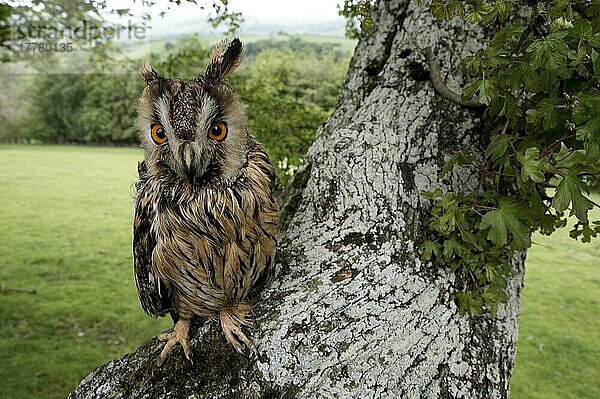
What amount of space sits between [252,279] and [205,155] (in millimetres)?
512

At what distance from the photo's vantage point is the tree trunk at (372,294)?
1.81m

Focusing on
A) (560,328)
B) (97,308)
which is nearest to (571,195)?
(560,328)

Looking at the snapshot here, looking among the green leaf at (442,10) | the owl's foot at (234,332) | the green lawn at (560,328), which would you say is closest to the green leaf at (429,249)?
the owl's foot at (234,332)

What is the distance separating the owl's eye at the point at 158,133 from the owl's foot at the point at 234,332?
25.7 inches

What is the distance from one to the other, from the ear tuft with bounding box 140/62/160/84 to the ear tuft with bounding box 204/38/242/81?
0.17 meters

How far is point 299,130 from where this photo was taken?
4449mm

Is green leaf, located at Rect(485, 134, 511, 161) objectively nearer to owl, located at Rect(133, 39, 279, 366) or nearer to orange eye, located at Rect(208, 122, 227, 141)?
owl, located at Rect(133, 39, 279, 366)

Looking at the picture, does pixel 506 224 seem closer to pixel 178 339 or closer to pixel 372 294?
pixel 372 294

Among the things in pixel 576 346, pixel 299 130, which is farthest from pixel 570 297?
pixel 299 130

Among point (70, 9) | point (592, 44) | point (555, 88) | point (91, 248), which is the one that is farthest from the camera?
point (91, 248)

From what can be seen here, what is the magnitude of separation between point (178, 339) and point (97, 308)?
21.1ft

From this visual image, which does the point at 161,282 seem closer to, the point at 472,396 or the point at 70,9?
the point at 472,396

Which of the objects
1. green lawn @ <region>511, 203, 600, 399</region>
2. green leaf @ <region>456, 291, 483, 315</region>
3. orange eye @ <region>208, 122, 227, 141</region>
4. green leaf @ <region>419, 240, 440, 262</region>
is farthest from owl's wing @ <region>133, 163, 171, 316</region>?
green lawn @ <region>511, 203, 600, 399</region>

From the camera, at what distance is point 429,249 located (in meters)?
2.06
